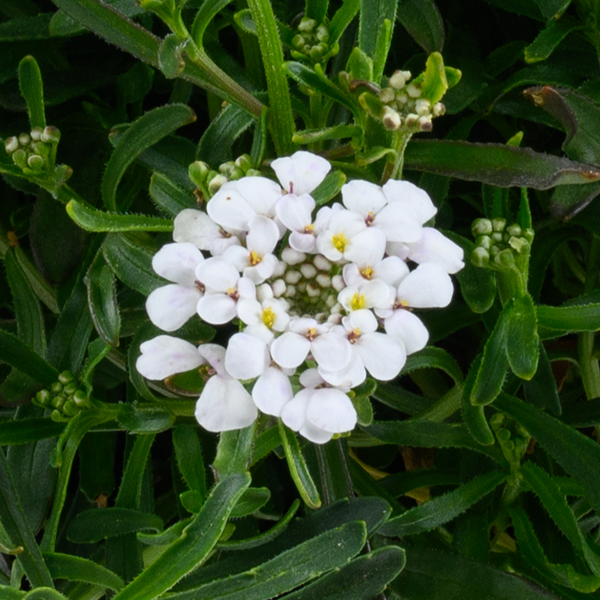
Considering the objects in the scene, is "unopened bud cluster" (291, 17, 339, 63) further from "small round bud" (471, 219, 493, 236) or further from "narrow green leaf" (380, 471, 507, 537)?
"narrow green leaf" (380, 471, 507, 537)

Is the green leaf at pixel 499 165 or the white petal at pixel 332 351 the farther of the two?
the green leaf at pixel 499 165

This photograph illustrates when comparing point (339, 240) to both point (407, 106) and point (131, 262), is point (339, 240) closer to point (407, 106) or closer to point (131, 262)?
point (407, 106)

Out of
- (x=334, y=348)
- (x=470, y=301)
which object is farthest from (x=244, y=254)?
(x=470, y=301)

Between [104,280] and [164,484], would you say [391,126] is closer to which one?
[104,280]

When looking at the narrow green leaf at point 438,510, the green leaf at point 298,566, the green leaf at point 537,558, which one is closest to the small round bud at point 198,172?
the green leaf at point 298,566

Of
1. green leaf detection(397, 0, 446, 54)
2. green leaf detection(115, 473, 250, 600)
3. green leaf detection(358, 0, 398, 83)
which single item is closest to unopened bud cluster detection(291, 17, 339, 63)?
green leaf detection(358, 0, 398, 83)

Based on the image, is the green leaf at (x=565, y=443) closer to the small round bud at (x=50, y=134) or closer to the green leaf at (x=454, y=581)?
the green leaf at (x=454, y=581)

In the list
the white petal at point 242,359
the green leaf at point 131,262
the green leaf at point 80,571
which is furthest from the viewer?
the green leaf at point 80,571
